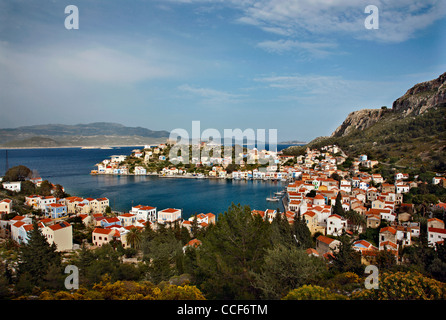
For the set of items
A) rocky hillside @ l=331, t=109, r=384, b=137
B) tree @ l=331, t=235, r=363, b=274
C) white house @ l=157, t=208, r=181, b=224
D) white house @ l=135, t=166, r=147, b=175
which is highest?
rocky hillside @ l=331, t=109, r=384, b=137

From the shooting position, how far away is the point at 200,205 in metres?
16.7

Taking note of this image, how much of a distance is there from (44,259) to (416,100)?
124 ft

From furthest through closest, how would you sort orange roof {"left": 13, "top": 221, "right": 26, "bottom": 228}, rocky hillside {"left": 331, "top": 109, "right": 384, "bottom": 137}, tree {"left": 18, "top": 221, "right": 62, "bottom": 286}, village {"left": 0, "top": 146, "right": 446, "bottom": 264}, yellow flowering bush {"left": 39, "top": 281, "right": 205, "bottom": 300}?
rocky hillside {"left": 331, "top": 109, "right": 384, "bottom": 137} < orange roof {"left": 13, "top": 221, "right": 26, "bottom": 228} < village {"left": 0, "top": 146, "right": 446, "bottom": 264} < tree {"left": 18, "top": 221, "right": 62, "bottom": 286} < yellow flowering bush {"left": 39, "top": 281, "right": 205, "bottom": 300}

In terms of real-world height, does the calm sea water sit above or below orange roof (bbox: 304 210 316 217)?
below

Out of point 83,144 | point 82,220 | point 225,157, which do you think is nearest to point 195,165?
point 225,157

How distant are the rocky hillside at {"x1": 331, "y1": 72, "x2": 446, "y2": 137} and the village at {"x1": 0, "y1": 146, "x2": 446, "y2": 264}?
17379 mm

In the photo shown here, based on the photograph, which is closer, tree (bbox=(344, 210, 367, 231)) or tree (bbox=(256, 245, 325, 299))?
tree (bbox=(256, 245, 325, 299))

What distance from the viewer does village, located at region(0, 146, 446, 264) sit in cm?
841

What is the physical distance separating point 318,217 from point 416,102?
28446 millimetres

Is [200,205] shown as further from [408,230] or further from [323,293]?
[323,293]

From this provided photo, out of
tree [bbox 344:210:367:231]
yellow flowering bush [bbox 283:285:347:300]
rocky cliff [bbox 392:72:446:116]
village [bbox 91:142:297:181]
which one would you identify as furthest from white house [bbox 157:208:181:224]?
rocky cliff [bbox 392:72:446:116]

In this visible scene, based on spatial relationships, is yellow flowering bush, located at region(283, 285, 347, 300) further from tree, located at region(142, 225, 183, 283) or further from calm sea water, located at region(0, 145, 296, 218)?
calm sea water, located at region(0, 145, 296, 218)

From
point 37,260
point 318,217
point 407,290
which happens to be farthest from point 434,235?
point 37,260

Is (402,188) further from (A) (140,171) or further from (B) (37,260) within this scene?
(A) (140,171)
